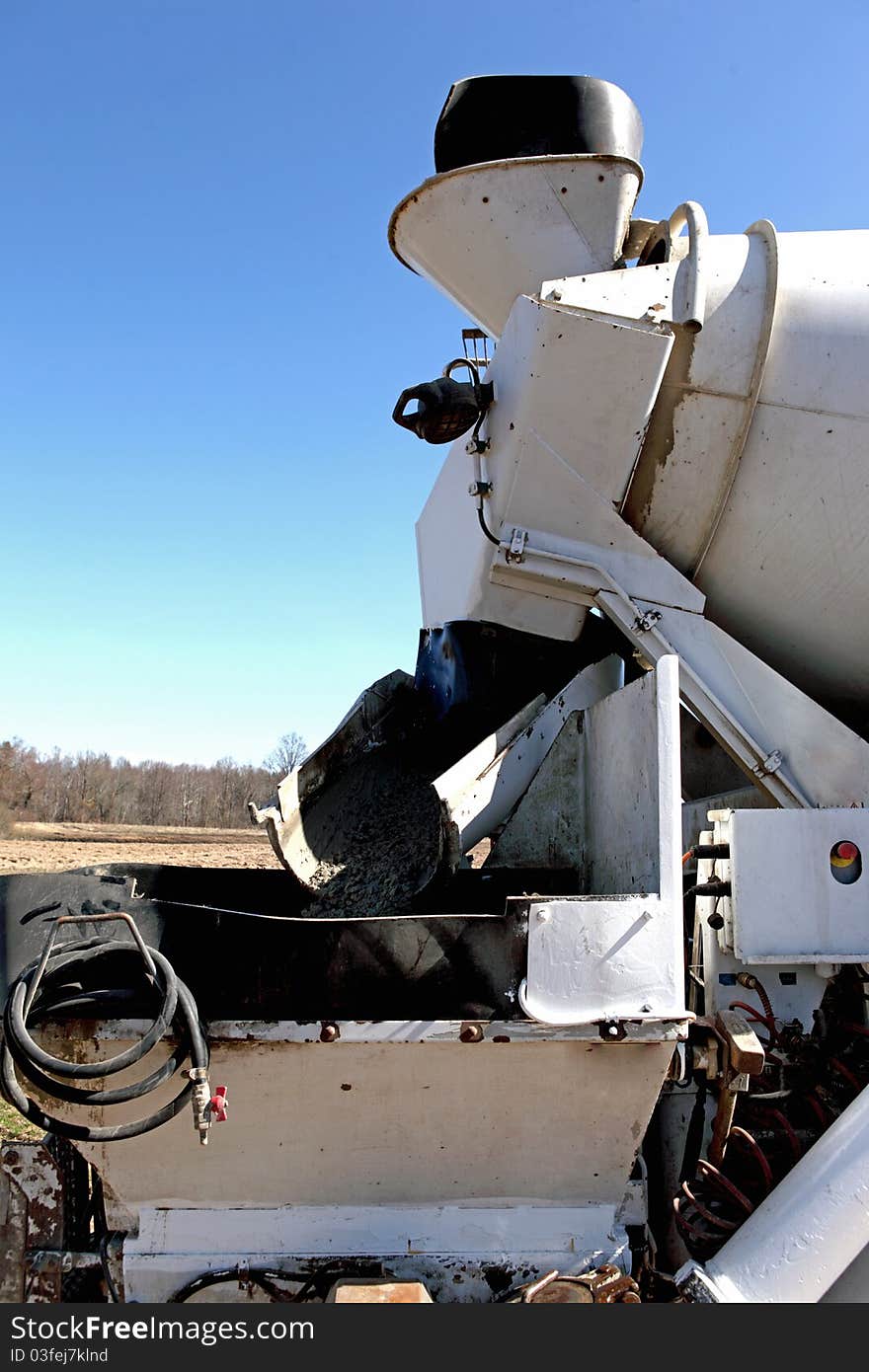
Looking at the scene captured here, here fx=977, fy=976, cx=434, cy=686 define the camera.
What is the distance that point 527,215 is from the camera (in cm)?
323

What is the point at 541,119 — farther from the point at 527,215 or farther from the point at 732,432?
the point at 732,432

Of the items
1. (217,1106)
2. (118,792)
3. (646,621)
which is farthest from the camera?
(118,792)

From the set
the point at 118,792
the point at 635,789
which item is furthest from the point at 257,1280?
the point at 118,792

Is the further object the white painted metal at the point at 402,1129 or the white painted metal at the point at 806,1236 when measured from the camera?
the white painted metal at the point at 402,1129

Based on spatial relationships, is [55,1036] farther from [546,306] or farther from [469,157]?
[469,157]

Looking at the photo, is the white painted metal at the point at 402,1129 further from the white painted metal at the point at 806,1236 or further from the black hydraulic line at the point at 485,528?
the black hydraulic line at the point at 485,528

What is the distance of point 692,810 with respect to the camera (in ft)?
9.82

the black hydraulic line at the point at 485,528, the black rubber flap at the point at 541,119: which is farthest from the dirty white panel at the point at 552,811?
the black rubber flap at the point at 541,119

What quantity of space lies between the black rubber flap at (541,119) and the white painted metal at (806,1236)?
3.01 metres

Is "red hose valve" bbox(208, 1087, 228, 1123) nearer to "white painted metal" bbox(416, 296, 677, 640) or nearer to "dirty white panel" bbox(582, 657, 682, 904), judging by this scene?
"dirty white panel" bbox(582, 657, 682, 904)

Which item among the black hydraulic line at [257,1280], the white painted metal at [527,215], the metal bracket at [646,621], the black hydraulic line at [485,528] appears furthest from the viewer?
the white painted metal at [527,215]

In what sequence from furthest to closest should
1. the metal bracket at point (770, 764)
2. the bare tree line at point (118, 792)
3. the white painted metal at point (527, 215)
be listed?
the bare tree line at point (118, 792), the white painted metal at point (527, 215), the metal bracket at point (770, 764)

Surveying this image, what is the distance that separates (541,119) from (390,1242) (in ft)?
11.0

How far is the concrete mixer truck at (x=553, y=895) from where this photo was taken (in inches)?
77.8
